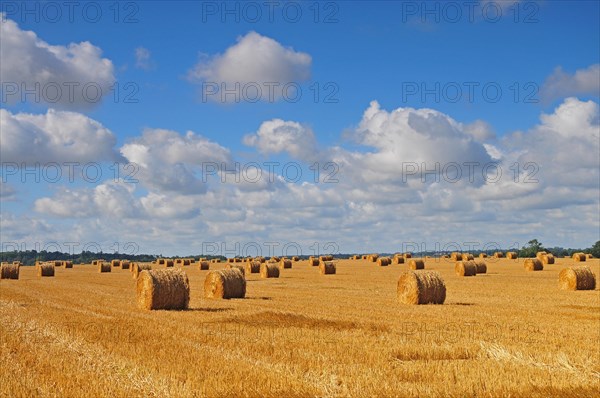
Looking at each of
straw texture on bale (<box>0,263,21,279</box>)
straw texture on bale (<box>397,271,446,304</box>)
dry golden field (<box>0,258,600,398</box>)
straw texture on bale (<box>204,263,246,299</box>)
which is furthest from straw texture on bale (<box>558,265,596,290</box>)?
straw texture on bale (<box>0,263,21,279</box>)

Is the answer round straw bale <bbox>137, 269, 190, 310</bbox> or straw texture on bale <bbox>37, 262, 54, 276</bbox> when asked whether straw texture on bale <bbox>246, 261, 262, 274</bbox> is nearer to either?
straw texture on bale <bbox>37, 262, 54, 276</bbox>

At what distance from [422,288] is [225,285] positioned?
7.97 metres

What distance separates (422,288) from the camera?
24938mm

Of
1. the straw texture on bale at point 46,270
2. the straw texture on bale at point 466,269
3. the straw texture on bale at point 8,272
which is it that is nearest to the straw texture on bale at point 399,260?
the straw texture on bale at point 466,269

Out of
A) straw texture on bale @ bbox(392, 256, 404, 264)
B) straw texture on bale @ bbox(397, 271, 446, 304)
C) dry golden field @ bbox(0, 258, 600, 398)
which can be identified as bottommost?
dry golden field @ bbox(0, 258, 600, 398)

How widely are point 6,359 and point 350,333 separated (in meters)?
7.22

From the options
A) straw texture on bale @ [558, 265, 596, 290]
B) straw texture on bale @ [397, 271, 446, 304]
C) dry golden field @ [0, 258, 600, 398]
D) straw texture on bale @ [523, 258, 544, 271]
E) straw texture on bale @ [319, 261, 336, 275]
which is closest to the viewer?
dry golden field @ [0, 258, 600, 398]

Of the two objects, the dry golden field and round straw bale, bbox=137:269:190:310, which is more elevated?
round straw bale, bbox=137:269:190:310

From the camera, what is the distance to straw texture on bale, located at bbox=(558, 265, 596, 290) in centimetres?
3183

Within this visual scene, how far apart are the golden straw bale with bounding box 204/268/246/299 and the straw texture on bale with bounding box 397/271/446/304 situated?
6.65 meters

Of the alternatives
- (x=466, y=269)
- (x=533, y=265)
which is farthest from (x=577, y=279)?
(x=533, y=265)

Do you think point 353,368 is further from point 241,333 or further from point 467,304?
point 467,304

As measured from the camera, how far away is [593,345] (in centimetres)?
1396

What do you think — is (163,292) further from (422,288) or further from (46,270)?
(46,270)
